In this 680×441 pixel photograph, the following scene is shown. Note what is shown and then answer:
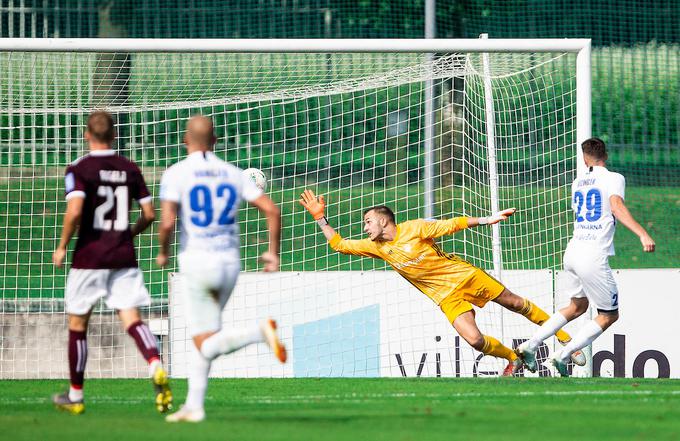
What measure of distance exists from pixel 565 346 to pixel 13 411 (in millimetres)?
4725

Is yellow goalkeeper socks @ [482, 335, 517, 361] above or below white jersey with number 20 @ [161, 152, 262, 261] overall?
below

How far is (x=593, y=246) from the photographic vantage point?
10.4m

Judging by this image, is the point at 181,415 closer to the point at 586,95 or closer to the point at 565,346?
the point at 565,346

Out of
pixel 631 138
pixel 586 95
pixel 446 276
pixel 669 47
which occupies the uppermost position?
pixel 669 47

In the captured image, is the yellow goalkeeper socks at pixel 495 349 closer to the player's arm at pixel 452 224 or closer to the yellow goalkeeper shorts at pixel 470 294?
the yellow goalkeeper shorts at pixel 470 294

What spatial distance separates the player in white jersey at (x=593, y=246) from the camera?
10383 millimetres

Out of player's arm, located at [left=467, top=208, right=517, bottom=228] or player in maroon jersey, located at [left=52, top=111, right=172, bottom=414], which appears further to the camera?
player's arm, located at [left=467, top=208, right=517, bottom=228]

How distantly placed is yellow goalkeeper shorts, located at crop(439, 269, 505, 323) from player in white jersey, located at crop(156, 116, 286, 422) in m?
3.93

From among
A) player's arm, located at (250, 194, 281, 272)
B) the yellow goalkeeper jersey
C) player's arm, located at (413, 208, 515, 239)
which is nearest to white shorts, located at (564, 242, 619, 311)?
player's arm, located at (413, 208, 515, 239)

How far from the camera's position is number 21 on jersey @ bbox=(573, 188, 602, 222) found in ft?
34.1

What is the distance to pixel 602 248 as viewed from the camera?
34.2 ft

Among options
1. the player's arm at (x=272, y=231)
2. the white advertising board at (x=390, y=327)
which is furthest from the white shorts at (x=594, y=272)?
the player's arm at (x=272, y=231)

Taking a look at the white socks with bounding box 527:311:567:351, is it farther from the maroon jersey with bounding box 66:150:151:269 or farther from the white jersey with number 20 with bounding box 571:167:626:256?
the maroon jersey with bounding box 66:150:151:269

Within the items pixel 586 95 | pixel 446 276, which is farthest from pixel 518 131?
pixel 446 276
